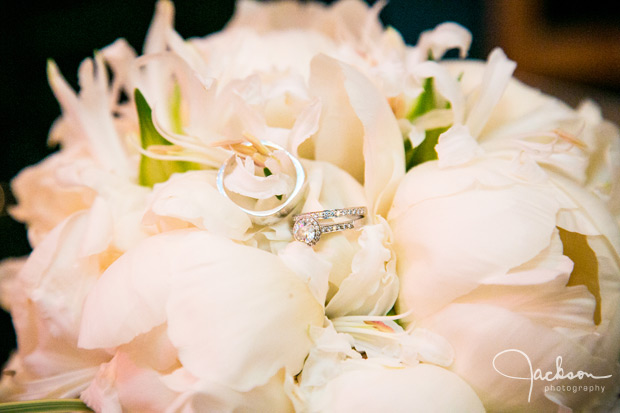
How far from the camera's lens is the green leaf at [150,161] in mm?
336

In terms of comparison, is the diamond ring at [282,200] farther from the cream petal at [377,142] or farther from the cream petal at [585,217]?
the cream petal at [585,217]

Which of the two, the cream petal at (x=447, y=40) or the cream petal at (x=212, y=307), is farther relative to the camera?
the cream petal at (x=447, y=40)

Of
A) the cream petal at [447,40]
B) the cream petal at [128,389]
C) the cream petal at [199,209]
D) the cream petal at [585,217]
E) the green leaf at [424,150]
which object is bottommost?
the cream petal at [128,389]

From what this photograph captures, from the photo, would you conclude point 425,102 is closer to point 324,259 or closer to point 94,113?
point 324,259

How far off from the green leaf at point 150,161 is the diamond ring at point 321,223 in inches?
4.0

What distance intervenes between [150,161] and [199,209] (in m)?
0.09

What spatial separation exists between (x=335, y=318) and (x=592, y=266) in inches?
6.6

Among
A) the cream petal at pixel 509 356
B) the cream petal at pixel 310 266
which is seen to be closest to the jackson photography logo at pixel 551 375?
the cream petal at pixel 509 356

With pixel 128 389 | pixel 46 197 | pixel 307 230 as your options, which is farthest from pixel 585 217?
pixel 46 197

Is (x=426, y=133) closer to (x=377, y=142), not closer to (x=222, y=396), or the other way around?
(x=377, y=142)

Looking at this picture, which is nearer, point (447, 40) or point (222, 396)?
point (222, 396)

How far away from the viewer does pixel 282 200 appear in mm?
308

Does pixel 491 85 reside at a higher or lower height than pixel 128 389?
higher

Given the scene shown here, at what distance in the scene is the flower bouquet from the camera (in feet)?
0.83
